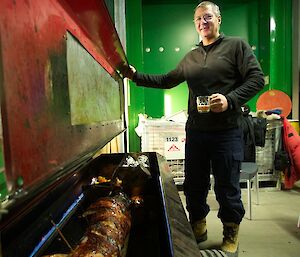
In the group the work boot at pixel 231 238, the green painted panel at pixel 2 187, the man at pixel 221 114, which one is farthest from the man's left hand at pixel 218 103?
the green painted panel at pixel 2 187

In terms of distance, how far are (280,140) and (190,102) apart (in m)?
1.82

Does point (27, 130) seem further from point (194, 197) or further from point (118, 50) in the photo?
point (194, 197)

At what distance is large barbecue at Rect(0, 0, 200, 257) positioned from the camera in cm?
46

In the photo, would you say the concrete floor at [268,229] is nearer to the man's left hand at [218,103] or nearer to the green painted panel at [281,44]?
the man's left hand at [218,103]

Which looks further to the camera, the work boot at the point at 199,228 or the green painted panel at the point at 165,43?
the green painted panel at the point at 165,43

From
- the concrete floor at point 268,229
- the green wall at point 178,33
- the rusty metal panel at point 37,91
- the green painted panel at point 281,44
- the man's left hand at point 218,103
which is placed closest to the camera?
the rusty metal panel at point 37,91

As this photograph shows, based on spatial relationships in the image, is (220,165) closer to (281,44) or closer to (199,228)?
(199,228)

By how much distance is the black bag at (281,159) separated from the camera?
3161 mm

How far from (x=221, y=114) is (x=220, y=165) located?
35 cm

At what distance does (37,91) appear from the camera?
549mm

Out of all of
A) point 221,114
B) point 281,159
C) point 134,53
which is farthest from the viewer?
point 134,53

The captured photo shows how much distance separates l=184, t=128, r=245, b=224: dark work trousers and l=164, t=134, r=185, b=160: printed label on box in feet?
3.97

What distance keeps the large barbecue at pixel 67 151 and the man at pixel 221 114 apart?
40cm

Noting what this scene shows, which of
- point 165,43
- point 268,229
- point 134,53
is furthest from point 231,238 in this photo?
point 165,43
